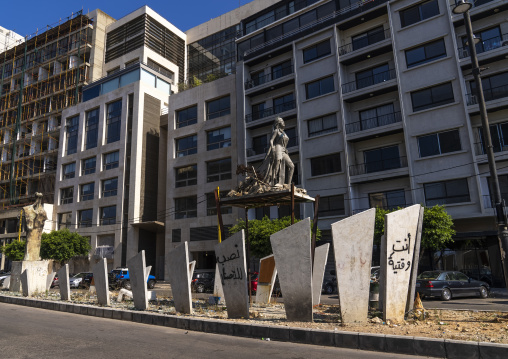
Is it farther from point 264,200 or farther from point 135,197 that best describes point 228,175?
point 264,200

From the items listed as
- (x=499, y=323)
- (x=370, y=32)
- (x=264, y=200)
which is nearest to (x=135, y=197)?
(x=370, y=32)

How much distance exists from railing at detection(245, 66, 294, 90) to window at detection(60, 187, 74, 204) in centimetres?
2573

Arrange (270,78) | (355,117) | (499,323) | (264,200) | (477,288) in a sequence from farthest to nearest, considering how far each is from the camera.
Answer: (270,78), (355,117), (477,288), (264,200), (499,323)

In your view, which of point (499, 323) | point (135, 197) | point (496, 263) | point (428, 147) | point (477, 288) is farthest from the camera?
point (135, 197)

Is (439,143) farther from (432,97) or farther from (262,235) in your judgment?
(262,235)

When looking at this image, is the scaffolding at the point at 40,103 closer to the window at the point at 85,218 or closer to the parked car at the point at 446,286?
the window at the point at 85,218

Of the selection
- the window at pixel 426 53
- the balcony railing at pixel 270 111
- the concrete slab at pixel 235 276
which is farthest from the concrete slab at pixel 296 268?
the balcony railing at pixel 270 111

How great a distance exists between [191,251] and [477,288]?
25004 millimetres

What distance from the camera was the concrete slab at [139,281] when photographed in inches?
462

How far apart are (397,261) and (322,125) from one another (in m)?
24.0

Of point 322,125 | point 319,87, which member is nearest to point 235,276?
point 322,125

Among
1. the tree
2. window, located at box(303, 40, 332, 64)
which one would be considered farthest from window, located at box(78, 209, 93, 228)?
window, located at box(303, 40, 332, 64)

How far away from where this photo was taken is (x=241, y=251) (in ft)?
32.1

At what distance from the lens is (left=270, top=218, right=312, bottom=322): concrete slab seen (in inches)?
345
